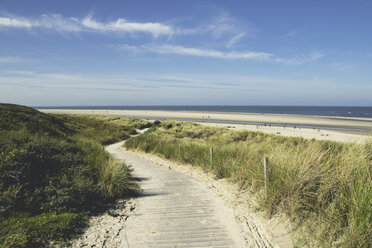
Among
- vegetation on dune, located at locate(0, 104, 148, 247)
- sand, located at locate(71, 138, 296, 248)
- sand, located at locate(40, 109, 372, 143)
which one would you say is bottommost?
sand, located at locate(40, 109, 372, 143)

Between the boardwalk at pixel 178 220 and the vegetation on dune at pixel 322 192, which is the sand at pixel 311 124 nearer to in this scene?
the vegetation on dune at pixel 322 192

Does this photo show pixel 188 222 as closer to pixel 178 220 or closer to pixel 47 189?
pixel 178 220

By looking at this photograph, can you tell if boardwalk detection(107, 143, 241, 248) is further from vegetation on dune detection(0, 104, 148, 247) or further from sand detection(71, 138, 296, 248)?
vegetation on dune detection(0, 104, 148, 247)

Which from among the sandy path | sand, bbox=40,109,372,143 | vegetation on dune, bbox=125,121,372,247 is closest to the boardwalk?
the sandy path

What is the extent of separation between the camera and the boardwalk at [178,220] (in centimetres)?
436

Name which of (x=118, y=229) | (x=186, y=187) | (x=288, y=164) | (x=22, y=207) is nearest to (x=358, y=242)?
(x=288, y=164)

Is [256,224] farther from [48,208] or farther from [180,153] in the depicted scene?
[180,153]

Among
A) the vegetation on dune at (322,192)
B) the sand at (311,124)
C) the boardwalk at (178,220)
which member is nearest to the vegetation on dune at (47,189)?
the boardwalk at (178,220)

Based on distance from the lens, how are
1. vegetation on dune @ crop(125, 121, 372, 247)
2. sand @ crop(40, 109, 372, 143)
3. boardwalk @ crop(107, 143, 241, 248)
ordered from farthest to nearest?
sand @ crop(40, 109, 372, 143), boardwalk @ crop(107, 143, 241, 248), vegetation on dune @ crop(125, 121, 372, 247)

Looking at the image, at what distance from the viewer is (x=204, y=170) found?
9922 millimetres

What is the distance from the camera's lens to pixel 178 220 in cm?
522

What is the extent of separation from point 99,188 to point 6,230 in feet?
8.37

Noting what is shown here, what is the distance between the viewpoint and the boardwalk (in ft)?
14.3


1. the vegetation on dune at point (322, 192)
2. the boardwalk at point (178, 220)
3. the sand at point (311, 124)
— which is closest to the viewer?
the vegetation on dune at point (322, 192)
